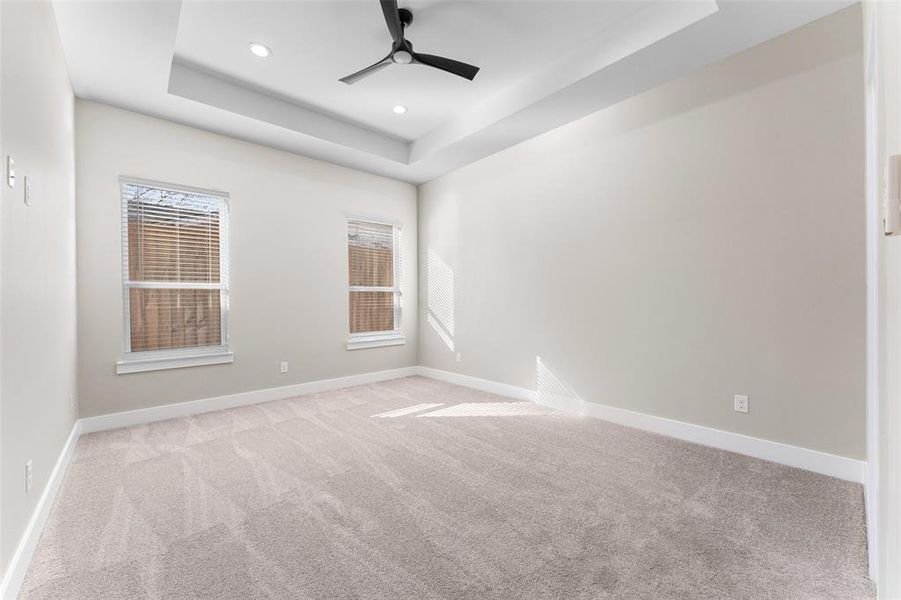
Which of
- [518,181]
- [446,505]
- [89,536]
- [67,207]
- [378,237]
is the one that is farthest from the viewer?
[378,237]

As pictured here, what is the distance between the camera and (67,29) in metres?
2.50

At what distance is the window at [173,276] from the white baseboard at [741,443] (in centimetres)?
380

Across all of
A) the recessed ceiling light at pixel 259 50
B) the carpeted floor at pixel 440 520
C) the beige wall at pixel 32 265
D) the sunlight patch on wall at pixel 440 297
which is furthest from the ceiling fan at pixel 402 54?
the carpeted floor at pixel 440 520

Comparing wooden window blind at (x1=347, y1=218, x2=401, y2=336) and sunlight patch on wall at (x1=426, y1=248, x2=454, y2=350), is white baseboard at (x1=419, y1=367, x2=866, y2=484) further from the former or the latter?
wooden window blind at (x1=347, y1=218, x2=401, y2=336)

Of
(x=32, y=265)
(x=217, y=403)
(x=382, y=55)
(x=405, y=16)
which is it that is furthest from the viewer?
(x=217, y=403)

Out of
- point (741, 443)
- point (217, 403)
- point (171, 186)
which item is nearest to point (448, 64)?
point (171, 186)

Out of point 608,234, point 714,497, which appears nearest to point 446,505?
point 714,497

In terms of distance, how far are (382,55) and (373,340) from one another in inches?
129

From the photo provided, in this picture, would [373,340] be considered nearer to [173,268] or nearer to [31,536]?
[173,268]

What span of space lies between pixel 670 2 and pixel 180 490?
418 centimetres

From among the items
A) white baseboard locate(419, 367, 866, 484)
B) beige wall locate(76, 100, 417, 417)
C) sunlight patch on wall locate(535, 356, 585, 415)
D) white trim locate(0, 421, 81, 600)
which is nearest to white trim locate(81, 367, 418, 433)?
beige wall locate(76, 100, 417, 417)

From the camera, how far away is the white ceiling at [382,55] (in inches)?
98.5

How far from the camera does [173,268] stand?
380 cm

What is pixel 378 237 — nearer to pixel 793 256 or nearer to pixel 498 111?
pixel 498 111
